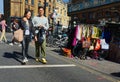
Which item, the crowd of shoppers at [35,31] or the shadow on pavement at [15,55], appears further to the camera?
the shadow on pavement at [15,55]

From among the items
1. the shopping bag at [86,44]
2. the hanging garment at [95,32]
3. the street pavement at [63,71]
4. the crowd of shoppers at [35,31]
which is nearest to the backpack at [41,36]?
the crowd of shoppers at [35,31]

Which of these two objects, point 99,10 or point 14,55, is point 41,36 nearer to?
point 14,55

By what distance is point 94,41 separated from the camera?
15258mm

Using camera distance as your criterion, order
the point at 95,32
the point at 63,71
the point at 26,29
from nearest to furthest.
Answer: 1. the point at 63,71
2. the point at 26,29
3. the point at 95,32

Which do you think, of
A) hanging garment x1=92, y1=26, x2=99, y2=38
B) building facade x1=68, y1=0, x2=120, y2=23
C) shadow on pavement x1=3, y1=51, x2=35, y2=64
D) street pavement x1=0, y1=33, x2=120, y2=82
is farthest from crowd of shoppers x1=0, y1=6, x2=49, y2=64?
building facade x1=68, y1=0, x2=120, y2=23

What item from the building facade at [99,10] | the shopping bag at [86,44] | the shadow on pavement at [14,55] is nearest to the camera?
the shadow on pavement at [14,55]

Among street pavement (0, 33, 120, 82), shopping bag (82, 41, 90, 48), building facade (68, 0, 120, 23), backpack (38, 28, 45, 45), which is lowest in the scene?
street pavement (0, 33, 120, 82)

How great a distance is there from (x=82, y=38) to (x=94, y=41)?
0.59 metres

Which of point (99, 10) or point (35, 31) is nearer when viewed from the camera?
point (35, 31)

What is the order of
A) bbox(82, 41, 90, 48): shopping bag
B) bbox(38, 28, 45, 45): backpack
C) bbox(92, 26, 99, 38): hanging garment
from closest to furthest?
bbox(38, 28, 45, 45): backpack < bbox(82, 41, 90, 48): shopping bag < bbox(92, 26, 99, 38): hanging garment

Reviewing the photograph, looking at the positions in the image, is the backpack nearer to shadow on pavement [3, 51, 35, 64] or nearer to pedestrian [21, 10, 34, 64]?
pedestrian [21, 10, 34, 64]

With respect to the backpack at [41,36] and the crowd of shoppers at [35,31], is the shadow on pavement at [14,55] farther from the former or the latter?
the backpack at [41,36]

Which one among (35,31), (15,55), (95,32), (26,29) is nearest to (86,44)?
(95,32)

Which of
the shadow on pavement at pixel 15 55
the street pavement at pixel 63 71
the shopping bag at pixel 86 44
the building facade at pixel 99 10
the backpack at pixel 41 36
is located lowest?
the street pavement at pixel 63 71
